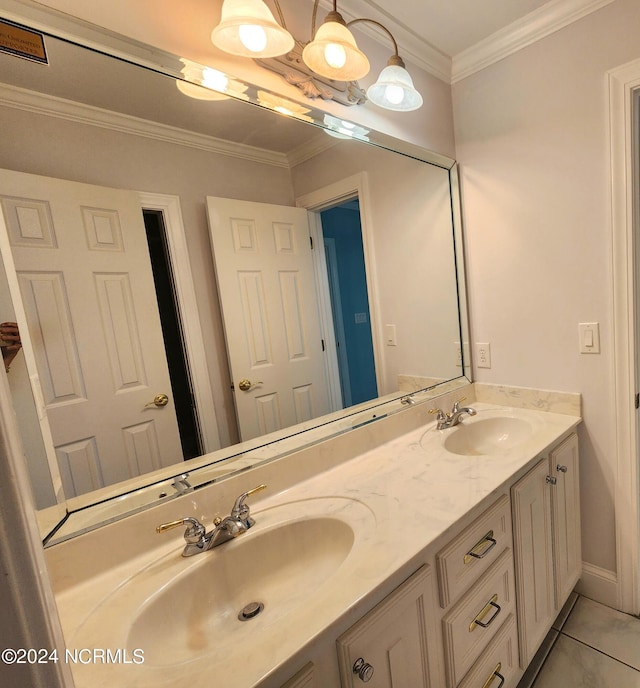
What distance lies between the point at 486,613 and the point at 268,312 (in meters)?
1.10

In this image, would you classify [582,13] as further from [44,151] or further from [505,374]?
[44,151]

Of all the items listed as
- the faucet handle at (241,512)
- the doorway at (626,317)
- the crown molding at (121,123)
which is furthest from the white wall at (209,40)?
the faucet handle at (241,512)

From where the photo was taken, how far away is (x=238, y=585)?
87 centimetres

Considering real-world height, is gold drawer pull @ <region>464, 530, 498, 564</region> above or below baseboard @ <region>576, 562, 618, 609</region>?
above

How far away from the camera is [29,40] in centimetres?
77

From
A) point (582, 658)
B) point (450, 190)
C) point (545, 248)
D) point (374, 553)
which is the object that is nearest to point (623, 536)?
point (582, 658)

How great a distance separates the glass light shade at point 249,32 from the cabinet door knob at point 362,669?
1403 mm

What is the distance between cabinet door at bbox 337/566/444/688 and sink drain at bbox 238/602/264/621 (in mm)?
238

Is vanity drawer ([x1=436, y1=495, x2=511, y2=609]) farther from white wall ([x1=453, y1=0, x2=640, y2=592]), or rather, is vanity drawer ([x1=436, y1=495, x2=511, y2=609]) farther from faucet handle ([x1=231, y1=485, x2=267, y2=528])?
white wall ([x1=453, y1=0, x2=640, y2=592])

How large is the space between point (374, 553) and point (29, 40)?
50.9 inches

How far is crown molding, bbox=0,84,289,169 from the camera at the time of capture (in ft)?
2.57

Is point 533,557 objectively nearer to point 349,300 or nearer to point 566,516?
point 566,516

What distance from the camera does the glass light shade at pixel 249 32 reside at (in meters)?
0.89

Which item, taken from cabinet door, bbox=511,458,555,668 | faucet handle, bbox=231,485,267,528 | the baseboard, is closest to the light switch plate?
cabinet door, bbox=511,458,555,668
